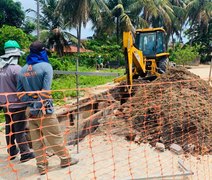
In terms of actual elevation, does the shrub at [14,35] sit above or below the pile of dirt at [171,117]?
above

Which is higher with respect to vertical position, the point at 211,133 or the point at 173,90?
the point at 173,90

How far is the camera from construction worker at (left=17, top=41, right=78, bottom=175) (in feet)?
10.9

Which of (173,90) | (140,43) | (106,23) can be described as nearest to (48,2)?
(106,23)

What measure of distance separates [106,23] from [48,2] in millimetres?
6098

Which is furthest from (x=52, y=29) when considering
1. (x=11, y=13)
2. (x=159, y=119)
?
(x=159, y=119)

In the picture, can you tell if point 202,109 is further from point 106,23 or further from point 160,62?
point 106,23

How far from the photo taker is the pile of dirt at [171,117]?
5129 millimetres

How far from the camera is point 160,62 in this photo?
9.91m

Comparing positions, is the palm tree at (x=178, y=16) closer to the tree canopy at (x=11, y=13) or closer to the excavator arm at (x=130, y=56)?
the tree canopy at (x=11, y=13)

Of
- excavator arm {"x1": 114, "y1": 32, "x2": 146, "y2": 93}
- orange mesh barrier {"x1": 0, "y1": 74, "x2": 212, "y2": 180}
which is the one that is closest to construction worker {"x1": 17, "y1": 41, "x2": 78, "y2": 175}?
orange mesh barrier {"x1": 0, "y1": 74, "x2": 212, "y2": 180}

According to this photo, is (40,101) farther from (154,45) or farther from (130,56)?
(154,45)

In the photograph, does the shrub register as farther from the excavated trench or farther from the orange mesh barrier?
the excavated trench

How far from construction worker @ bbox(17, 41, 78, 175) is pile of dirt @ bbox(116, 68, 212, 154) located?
6.71 ft

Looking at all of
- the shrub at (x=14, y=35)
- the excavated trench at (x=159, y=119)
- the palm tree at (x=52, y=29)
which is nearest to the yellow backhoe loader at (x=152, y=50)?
the excavated trench at (x=159, y=119)
